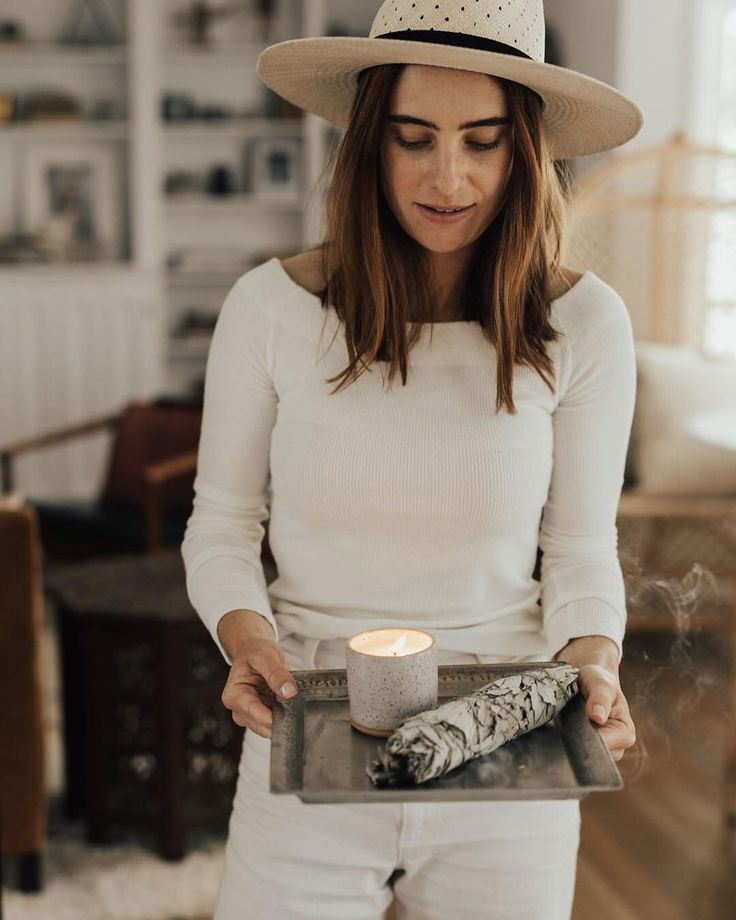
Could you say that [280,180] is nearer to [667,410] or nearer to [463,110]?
[667,410]

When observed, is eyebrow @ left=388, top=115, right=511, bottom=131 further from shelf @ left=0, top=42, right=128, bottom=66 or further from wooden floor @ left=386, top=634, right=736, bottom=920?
shelf @ left=0, top=42, right=128, bottom=66

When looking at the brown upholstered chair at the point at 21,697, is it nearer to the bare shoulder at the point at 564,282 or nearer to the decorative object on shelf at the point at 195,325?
the bare shoulder at the point at 564,282

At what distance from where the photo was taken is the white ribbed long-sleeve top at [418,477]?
1.00 metres

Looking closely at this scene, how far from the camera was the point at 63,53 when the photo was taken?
4.34 metres

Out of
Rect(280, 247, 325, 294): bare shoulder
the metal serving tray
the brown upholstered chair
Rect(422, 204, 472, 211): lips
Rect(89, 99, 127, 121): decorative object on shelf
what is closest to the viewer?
the metal serving tray

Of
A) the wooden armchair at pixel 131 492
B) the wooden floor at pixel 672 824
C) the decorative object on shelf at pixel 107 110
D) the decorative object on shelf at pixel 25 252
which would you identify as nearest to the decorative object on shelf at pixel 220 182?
the decorative object on shelf at pixel 107 110

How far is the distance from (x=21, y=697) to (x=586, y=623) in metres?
1.30

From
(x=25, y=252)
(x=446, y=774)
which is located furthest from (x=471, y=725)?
(x=25, y=252)

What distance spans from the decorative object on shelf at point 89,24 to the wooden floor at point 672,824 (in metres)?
3.32

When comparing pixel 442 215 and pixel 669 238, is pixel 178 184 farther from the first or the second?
pixel 442 215

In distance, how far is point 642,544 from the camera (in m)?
2.79

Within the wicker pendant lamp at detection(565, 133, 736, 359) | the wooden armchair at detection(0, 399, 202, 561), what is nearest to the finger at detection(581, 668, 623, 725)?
the wooden armchair at detection(0, 399, 202, 561)

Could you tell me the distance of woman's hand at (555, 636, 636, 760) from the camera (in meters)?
0.86

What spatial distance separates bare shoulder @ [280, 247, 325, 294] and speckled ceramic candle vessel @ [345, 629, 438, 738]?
0.36 metres
